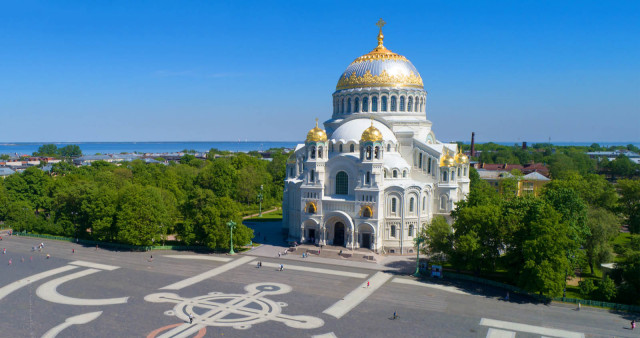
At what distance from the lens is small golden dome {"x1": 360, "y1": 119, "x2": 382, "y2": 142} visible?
49.4 meters

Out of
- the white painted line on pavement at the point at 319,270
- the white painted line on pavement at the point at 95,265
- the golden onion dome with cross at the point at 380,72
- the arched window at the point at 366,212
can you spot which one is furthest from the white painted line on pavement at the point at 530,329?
the golden onion dome with cross at the point at 380,72

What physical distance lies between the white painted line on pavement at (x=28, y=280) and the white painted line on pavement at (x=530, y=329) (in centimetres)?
3829

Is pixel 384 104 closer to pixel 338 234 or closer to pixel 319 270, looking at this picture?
pixel 338 234

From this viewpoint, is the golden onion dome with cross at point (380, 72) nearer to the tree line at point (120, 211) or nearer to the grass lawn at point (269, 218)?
the tree line at point (120, 211)

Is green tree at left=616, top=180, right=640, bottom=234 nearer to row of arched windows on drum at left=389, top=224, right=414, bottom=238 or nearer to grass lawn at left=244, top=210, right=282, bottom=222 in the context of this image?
row of arched windows on drum at left=389, top=224, right=414, bottom=238

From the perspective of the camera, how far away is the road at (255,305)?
28.9 m

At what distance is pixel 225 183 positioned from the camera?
7669 centimetres

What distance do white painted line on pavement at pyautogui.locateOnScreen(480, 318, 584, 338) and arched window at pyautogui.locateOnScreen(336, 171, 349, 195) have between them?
974 inches

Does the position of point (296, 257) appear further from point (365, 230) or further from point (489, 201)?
point (489, 201)

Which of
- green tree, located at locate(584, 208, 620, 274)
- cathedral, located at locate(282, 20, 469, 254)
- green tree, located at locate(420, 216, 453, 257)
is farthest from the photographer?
Answer: cathedral, located at locate(282, 20, 469, 254)

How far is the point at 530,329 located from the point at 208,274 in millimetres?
28080

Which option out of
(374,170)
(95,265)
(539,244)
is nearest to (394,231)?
(374,170)

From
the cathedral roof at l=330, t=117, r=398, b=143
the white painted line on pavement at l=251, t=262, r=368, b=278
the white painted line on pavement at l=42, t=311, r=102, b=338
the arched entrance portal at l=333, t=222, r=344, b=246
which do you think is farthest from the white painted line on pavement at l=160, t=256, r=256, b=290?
the cathedral roof at l=330, t=117, r=398, b=143

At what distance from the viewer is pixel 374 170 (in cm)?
4897
